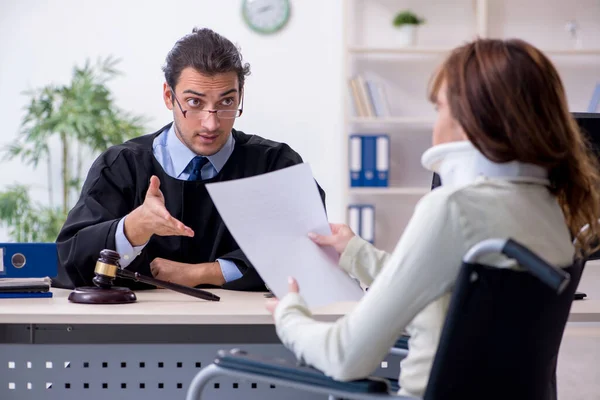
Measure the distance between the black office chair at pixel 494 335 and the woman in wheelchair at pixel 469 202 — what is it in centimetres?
6

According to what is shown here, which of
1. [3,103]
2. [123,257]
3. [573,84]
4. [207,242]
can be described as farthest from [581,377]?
[3,103]

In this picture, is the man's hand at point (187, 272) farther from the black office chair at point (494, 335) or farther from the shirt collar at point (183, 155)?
the black office chair at point (494, 335)

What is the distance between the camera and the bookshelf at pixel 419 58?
195 inches

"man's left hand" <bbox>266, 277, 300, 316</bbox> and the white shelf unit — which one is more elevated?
"man's left hand" <bbox>266, 277, 300, 316</bbox>

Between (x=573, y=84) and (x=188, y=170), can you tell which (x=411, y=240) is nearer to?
(x=188, y=170)

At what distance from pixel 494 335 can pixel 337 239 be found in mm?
537

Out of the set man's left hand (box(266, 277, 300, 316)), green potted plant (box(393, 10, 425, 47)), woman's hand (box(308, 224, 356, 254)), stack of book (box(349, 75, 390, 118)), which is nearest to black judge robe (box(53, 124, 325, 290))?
woman's hand (box(308, 224, 356, 254))

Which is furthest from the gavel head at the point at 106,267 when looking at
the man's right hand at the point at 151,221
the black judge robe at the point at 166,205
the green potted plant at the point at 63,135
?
the green potted plant at the point at 63,135

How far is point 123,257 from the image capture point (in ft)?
7.15

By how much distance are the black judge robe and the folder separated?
6.93 feet

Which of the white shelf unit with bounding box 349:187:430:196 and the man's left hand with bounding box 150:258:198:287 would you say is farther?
the white shelf unit with bounding box 349:187:430:196

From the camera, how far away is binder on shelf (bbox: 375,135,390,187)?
4.73 meters

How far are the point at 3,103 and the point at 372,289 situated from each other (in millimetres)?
4457

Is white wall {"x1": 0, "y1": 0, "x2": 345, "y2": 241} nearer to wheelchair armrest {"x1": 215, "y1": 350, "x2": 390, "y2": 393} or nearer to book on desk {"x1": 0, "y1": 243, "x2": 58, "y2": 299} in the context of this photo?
book on desk {"x1": 0, "y1": 243, "x2": 58, "y2": 299}
